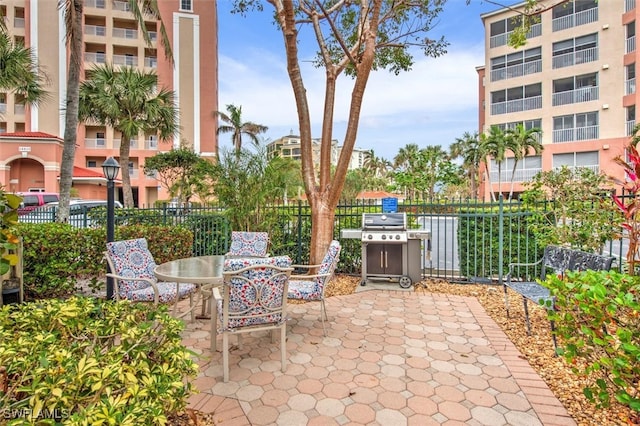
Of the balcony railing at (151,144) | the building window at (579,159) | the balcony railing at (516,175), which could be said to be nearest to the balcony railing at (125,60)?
the balcony railing at (151,144)

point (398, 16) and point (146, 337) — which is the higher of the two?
point (398, 16)

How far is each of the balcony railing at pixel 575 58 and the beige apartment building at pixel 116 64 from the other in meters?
24.0

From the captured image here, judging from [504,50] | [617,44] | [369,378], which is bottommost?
[369,378]

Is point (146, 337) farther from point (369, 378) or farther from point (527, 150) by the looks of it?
point (527, 150)

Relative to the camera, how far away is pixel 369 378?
2709 millimetres

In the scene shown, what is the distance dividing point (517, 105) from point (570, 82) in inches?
112

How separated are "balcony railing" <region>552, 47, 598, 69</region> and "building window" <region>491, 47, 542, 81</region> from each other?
35.1 inches

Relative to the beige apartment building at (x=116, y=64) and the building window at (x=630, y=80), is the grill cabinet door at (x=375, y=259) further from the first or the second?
the beige apartment building at (x=116, y=64)

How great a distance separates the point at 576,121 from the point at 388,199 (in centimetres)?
1998

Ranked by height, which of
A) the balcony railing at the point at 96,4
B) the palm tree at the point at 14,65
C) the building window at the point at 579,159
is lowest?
the building window at the point at 579,159

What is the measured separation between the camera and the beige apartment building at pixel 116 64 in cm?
2394

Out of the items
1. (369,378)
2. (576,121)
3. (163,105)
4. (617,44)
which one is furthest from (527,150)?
A: (369,378)

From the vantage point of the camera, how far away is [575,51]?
19250mm

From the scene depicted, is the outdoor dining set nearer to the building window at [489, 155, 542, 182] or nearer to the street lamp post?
the street lamp post
